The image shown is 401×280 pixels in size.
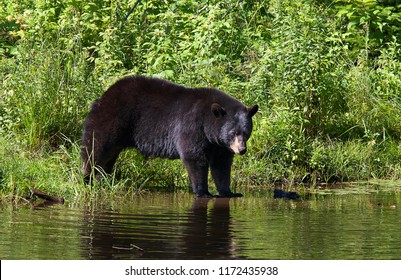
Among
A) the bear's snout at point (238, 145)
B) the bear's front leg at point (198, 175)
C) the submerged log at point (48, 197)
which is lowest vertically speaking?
the submerged log at point (48, 197)

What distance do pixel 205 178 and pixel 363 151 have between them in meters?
2.84

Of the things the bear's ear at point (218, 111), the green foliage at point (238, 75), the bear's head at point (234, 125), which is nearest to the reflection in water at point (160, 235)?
the bear's head at point (234, 125)

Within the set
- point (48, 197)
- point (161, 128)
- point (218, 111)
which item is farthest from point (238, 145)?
point (48, 197)

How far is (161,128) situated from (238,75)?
2924 mm

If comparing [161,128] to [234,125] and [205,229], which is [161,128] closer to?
[234,125]

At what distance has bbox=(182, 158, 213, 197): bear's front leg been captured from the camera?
10078 millimetres

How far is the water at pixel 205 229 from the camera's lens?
268 inches

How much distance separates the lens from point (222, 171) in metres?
10.2

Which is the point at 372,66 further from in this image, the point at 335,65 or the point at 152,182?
the point at 152,182

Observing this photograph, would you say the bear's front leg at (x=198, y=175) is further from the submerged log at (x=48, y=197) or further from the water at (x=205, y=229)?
the submerged log at (x=48, y=197)

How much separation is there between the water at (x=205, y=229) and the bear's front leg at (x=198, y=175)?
160 millimetres

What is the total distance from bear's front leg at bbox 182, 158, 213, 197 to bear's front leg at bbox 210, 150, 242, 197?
0.18 m

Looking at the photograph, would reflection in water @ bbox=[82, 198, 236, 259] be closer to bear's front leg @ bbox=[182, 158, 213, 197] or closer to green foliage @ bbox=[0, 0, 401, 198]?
bear's front leg @ bbox=[182, 158, 213, 197]

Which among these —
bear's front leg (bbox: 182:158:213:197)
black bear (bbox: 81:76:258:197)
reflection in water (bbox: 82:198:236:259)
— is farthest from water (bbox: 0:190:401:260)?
black bear (bbox: 81:76:258:197)
